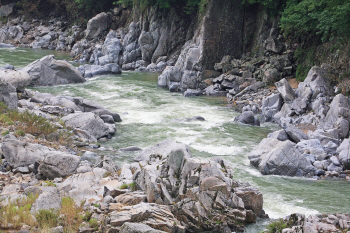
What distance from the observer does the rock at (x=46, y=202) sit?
22.9 ft

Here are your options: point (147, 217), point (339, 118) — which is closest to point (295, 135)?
point (339, 118)

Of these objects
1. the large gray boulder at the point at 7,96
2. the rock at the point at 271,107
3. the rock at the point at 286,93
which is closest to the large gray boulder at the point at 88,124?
the large gray boulder at the point at 7,96

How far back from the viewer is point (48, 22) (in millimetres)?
62094

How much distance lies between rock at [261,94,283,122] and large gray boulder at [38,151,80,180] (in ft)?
40.5

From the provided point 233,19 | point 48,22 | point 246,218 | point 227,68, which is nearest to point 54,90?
point 227,68

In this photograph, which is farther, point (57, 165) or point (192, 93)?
point (192, 93)

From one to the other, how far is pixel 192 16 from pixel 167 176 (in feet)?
111

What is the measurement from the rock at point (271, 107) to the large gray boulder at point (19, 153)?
12778 millimetres

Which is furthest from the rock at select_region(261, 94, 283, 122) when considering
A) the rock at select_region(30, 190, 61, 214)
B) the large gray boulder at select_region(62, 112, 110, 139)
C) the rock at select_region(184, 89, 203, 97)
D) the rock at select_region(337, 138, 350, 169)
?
the rock at select_region(30, 190, 61, 214)

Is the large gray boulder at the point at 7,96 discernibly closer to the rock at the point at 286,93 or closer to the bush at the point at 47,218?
the bush at the point at 47,218

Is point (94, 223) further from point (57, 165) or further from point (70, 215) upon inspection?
point (57, 165)

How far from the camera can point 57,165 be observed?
30.7ft

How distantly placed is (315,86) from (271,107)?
8.55ft

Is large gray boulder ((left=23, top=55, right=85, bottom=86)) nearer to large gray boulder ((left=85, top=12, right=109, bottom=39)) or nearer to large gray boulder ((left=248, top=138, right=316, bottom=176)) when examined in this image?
large gray boulder ((left=248, top=138, right=316, bottom=176))
